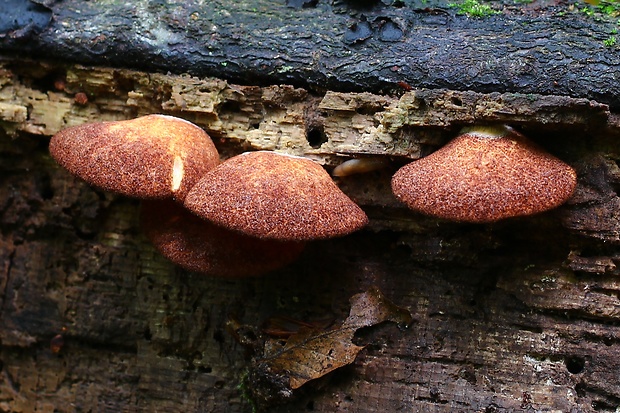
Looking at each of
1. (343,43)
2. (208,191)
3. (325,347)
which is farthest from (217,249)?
(343,43)

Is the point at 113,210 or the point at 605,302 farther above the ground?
the point at 605,302

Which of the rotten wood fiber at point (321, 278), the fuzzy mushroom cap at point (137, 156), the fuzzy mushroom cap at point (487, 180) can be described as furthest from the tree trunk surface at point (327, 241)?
the fuzzy mushroom cap at point (137, 156)

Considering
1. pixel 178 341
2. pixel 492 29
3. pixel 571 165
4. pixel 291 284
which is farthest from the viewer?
pixel 178 341

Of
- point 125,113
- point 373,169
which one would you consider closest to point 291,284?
point 373,169

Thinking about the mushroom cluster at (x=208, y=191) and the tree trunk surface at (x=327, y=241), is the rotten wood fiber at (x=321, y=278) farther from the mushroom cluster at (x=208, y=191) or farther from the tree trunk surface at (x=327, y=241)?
the mushroom cluster at (x=208, y=191)

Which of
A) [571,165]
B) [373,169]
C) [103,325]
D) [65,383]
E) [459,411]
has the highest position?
[571,165]

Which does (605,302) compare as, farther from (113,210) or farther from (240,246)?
(113,210)

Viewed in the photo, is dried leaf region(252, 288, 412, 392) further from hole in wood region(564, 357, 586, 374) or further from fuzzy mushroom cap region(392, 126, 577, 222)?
hole in wood region(564, 357, 586, 374)

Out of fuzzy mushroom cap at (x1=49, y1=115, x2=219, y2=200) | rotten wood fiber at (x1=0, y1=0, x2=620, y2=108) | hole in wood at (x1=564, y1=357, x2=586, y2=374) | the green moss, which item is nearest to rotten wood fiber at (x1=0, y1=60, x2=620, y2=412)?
hole in wood at (x1=564, y1=357, x2=586, y2=374)
